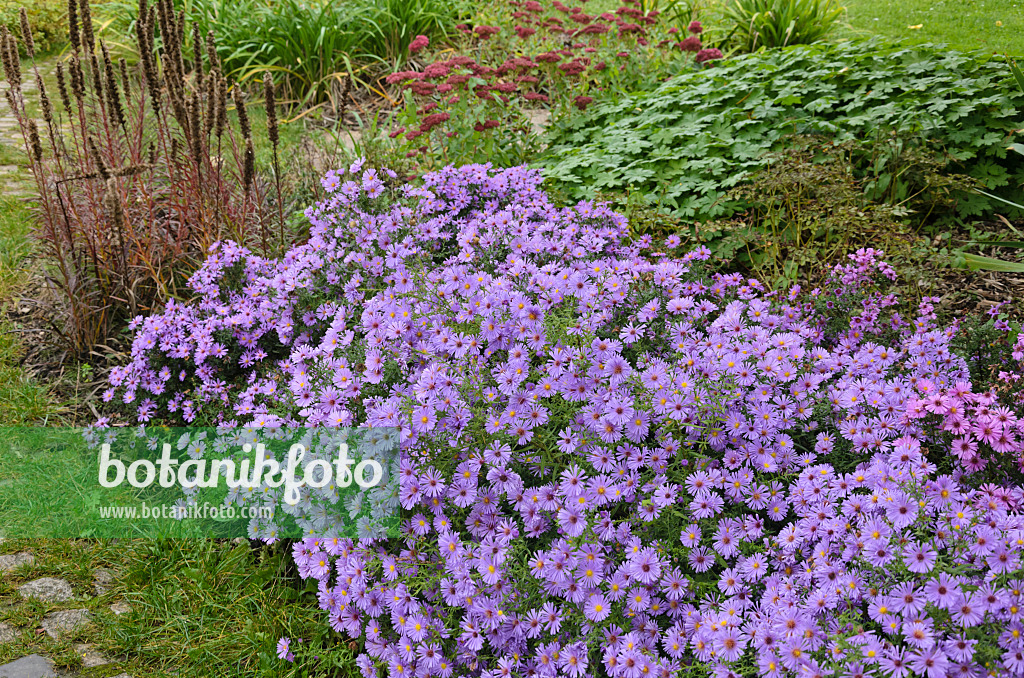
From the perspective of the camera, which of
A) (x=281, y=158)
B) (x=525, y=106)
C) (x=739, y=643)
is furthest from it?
(x=525, y=106)

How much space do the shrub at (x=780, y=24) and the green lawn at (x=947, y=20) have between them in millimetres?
658

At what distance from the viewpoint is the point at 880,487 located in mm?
1777

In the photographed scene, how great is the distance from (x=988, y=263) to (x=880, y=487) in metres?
1.53

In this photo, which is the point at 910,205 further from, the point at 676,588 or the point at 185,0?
the point at 185,0

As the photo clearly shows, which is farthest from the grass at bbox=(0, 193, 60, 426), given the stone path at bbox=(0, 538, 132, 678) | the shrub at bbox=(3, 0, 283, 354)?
the stone path at bbox=(0, 538, 132, 678)

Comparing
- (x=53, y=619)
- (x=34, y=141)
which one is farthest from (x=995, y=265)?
(x=34, y=141)

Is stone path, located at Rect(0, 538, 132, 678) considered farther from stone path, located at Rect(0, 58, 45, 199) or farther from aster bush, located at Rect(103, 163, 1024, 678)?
stone path, located at Rect(0, 58, 45, 199)

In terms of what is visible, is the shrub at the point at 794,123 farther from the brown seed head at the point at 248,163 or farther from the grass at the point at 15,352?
the grass at the point at 15,352

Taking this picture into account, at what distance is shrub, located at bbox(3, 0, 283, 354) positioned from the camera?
3.39 metres

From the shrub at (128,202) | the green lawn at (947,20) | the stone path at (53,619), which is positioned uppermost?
the green lawn at (947,20)

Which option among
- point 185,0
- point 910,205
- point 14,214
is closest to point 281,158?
point 14,214

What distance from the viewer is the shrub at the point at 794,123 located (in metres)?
3.45

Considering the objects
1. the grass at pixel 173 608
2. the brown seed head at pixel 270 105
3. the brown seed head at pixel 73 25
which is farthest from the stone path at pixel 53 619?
the brown seed head at pixel 73 25

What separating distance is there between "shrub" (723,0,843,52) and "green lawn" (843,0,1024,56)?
658 millimetres
